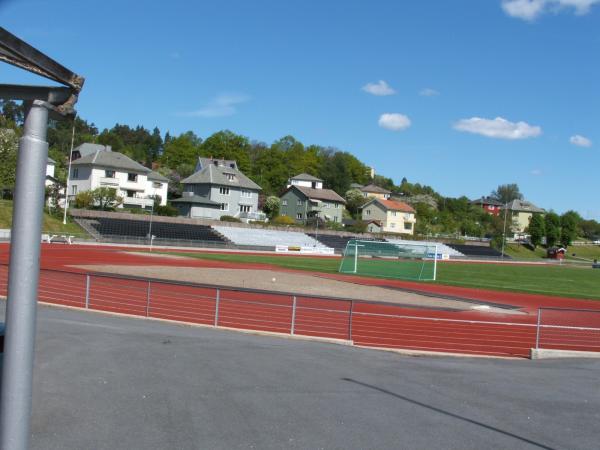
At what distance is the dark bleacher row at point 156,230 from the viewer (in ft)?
209

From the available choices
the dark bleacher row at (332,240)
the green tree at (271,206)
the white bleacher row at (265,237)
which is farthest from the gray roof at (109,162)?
the green tree at (271,206)

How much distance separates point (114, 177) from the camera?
3236 inches

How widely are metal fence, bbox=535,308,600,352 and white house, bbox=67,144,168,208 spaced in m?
67.2

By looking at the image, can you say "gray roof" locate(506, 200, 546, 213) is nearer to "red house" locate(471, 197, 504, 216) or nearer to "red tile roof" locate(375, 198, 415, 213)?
"red house" locate(471, 197, 504, 216)

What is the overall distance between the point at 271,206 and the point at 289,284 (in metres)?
77.3

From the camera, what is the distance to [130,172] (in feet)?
276

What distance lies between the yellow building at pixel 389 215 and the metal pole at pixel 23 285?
116424 millimetres

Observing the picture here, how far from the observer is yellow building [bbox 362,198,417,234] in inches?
4791

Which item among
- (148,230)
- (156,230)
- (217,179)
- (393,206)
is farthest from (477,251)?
(148,230)

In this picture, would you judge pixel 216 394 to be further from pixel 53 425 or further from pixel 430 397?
pixel 430 397

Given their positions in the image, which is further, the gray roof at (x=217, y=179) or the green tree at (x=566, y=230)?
the green tree at (x=566, y=230)

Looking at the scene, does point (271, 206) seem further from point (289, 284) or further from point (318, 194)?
point (289, 284)

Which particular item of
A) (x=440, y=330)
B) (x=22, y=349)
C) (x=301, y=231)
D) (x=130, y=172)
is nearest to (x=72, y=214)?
(x=130, y=172)

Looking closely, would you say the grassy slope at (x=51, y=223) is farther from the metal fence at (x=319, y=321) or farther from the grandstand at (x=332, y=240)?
the metal fence at (x=319, y=321)
